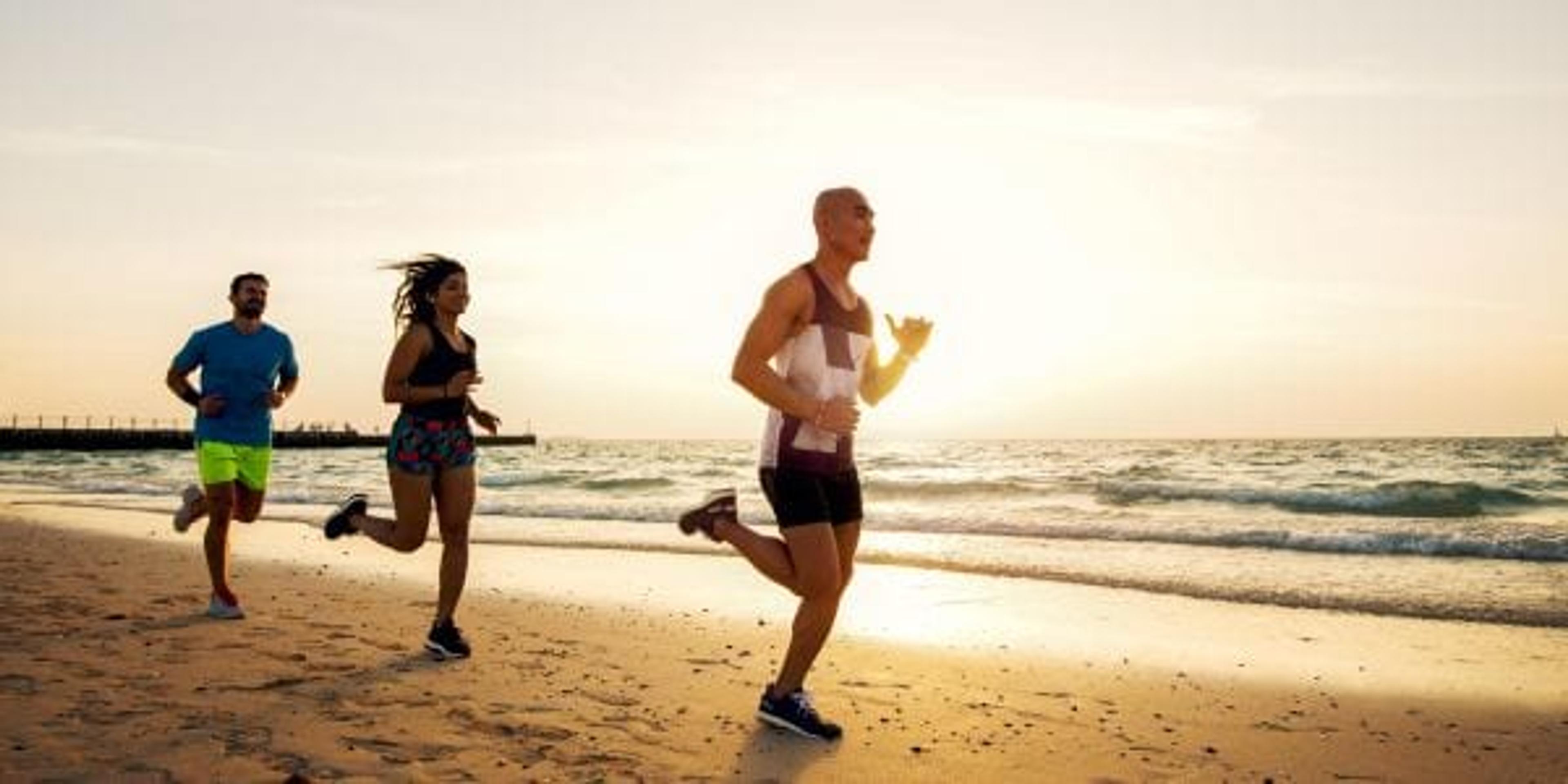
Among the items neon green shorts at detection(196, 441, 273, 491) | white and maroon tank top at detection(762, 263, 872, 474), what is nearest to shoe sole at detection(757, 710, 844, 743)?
white and maroon tank top at detection(762, 263, 872, 474)

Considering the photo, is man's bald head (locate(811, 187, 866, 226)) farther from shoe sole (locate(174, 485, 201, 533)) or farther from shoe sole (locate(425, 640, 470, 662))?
shoe sole (locate(174, 485, 201, 533))

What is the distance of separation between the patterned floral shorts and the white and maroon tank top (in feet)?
7.86

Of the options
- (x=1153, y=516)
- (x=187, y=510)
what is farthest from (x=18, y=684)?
(x=1153, y=516)

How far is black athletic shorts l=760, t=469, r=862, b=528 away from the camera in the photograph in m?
5.01

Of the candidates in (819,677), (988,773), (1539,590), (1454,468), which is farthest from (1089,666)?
(1454,468)

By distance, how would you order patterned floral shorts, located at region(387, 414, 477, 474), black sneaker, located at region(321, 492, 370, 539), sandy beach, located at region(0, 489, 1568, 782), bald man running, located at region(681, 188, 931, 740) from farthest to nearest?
1. black sneaker, located at region(321, 492, 370, 539)
2. patterned floral shorts, located at region(387, 414, 477, 474)
3. bald man running, located at region(681, 188, 931, 740)
4. sandy beach, located at region(0, 489, 1568, 782)

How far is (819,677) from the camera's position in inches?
262

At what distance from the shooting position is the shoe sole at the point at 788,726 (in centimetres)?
514

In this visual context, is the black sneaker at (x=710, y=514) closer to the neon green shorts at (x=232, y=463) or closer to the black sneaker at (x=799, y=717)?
the black sneaker at (x=799, y=717)

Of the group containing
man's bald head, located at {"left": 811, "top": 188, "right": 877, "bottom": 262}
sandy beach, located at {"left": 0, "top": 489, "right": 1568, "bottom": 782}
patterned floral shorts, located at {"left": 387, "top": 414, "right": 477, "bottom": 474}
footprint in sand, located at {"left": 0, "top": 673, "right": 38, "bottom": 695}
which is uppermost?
man's bald head, located at {"left": 811, "top": 188, "right": 877, "bottom": 262}

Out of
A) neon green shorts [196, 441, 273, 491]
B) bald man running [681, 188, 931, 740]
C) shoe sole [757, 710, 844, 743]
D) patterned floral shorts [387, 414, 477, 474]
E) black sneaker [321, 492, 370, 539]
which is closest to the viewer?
bald man running [681, 188, 931, 740]

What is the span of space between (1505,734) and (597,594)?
7.10m

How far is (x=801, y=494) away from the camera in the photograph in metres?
5.02

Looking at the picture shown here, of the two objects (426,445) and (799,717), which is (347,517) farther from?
Result: (799,717)
